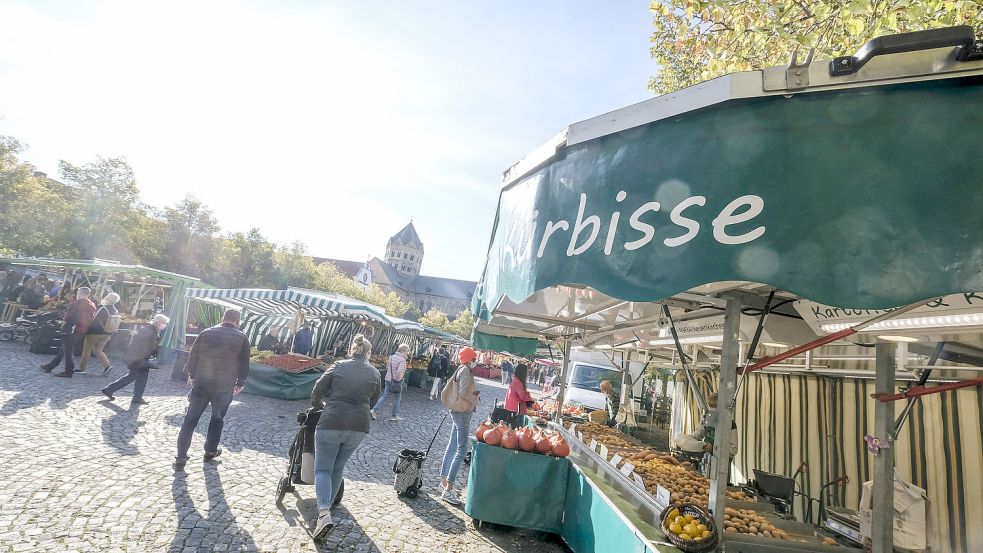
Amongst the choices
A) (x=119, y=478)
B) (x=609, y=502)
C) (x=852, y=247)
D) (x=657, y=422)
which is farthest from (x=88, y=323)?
(x=657, y=422)

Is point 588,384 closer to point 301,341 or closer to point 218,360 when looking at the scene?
point 301,341

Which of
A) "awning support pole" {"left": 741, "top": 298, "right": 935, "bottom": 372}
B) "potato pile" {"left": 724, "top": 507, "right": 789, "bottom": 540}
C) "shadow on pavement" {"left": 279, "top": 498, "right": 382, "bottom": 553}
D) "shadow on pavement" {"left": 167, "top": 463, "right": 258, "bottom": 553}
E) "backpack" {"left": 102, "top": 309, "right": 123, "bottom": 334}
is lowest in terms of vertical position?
"shadow on pavement" {"left": 167, "top": 463, "right": 258, "bottom": 553}

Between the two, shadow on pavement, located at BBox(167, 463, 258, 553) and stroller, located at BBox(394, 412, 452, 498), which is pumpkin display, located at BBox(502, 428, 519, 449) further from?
shadow on pavement, located at BBox(167, 463, 258, 553)

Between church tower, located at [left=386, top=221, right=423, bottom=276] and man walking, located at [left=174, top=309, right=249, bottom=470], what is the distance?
340 ft

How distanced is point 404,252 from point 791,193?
109229 millimetres

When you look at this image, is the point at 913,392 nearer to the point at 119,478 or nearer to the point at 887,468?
the point at 887,468

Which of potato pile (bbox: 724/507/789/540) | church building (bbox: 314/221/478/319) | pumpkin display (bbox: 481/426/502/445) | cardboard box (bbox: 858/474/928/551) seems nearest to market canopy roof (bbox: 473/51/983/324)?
potato pile (bbox: 724/507/789/540)

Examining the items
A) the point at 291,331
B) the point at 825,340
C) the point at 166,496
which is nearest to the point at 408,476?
the point at 166,496

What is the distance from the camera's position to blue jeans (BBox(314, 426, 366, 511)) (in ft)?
14.1

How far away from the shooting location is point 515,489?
5012 mm

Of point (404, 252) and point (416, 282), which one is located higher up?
point (404, 252)

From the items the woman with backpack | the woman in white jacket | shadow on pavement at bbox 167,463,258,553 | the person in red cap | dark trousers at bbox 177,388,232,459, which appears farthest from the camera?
the woman in white jacket

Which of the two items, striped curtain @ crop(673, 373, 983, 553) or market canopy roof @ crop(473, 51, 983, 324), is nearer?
market canopy roof @ crop(473, 51, 983, 324)

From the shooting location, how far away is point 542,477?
5094 mm
